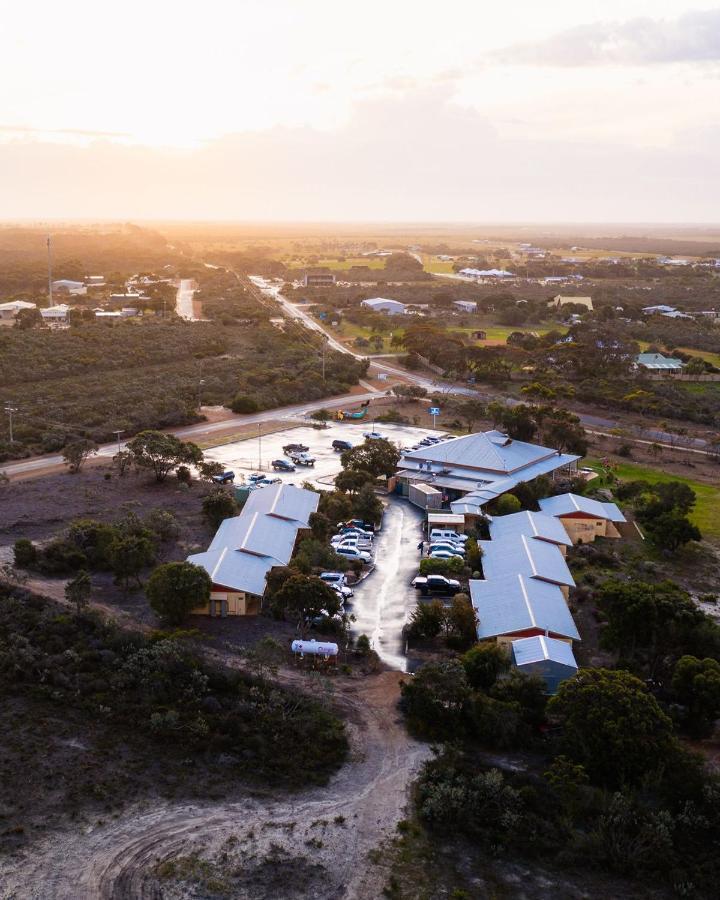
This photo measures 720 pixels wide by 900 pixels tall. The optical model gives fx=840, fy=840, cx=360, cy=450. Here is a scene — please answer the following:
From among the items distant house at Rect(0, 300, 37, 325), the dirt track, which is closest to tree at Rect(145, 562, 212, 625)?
the dirt track

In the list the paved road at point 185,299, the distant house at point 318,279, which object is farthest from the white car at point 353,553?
the distant house at point 318,279

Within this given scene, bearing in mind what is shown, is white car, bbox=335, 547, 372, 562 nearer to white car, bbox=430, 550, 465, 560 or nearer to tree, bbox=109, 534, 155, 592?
white car, bbox=430, 550, 465, 560

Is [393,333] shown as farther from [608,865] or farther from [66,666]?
[608,865]

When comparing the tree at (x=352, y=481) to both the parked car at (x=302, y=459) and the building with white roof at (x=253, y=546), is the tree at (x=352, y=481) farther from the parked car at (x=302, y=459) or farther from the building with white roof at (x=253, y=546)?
the parked car at (x=302, y=459)

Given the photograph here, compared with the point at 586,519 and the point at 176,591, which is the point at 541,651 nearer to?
the point at 176,591

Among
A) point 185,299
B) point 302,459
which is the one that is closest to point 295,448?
point 302,459

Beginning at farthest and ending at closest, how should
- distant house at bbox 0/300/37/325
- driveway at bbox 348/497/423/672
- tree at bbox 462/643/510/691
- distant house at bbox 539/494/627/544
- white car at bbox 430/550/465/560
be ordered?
distant house at bbox 0/300/37/325
distant house at bbox 539/494/627/544
white car at bbox 430/550/465/560
driveway at bbox 348/497/423/672
tree at bbox 462/643/510/691
